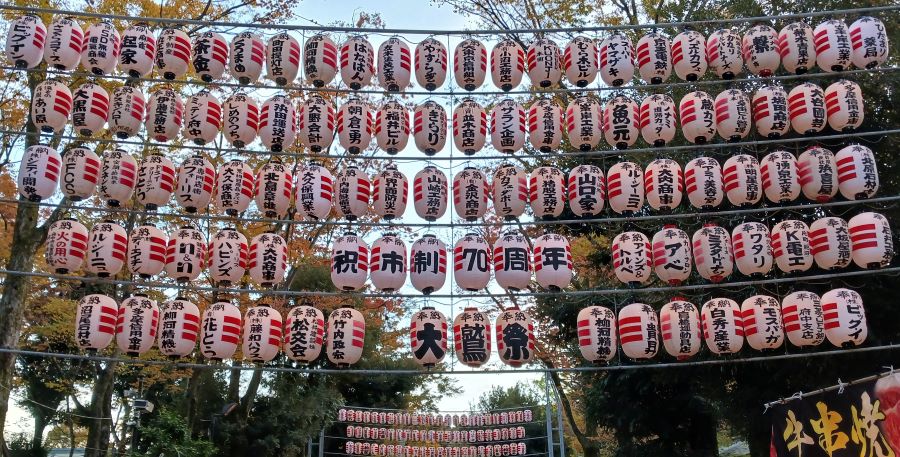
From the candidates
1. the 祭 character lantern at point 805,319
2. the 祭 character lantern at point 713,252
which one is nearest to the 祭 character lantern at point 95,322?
the 祭 character lantern at point 713,252

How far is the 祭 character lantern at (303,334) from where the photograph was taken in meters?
9.21

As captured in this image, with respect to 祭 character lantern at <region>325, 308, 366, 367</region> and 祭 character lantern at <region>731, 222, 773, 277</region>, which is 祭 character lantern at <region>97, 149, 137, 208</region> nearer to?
祭 character lantern at <region>325, 308, 366, 367</region>

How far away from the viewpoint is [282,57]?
31.1ft

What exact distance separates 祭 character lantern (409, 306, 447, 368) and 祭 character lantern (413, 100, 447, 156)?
2.16m

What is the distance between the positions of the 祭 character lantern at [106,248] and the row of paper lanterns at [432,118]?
48.8 inches

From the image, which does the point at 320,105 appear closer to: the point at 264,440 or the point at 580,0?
the point at 580,0

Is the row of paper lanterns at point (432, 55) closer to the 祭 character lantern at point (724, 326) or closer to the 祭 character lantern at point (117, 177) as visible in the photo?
the 祭 character lantern at point (117, 177)

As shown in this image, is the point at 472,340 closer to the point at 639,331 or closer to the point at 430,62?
the point at 639,331

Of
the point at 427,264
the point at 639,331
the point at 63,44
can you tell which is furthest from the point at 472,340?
the point at 63,44

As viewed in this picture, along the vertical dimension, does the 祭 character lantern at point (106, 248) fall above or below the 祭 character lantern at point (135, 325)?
above

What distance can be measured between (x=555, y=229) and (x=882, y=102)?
19.8 ft

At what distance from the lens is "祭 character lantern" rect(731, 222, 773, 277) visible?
8969 mm

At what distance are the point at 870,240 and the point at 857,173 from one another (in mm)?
821

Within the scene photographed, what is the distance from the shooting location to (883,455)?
696 centimetres
